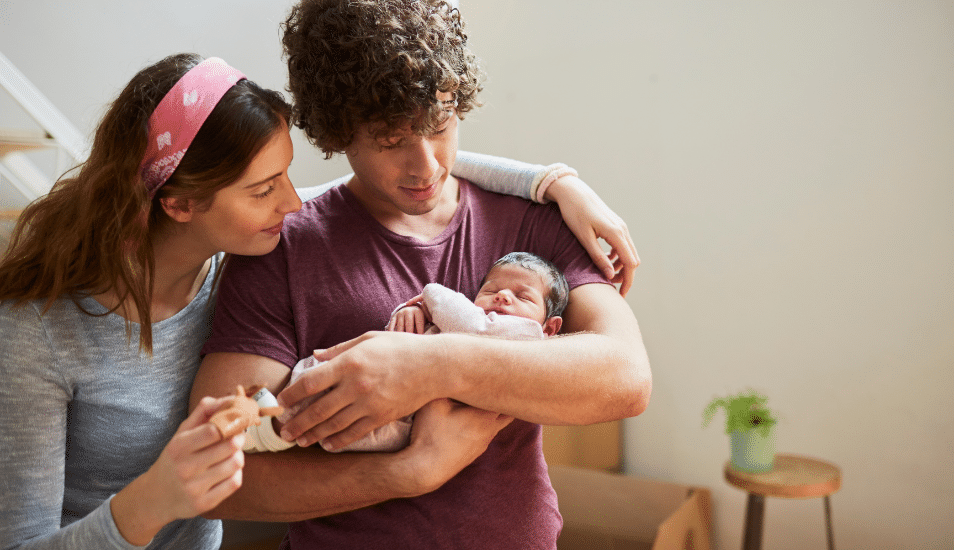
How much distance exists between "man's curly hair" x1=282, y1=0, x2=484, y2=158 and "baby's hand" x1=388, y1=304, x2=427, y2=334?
1.14 ft

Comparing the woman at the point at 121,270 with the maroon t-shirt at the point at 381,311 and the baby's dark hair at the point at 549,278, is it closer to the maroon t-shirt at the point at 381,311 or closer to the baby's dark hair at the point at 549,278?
the maroon t-shirt at the point at 381,311

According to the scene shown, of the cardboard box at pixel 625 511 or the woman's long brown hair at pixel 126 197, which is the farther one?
the cardboard box at pixel 625 511

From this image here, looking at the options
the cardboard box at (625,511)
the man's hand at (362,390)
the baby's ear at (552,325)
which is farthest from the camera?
the cardboard box at (625,511)

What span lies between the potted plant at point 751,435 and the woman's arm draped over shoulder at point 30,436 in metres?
2.24

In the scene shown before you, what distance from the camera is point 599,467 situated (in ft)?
10.7

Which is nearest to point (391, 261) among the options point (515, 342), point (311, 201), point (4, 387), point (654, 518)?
point (311, 201)

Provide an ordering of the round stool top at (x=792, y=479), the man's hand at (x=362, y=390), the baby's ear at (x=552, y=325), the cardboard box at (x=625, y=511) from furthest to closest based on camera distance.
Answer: the cardboard box at (x=625, y=511) → the round stool top at (x=792, y=479) → the baby's ear at (x=552, y=325) → the man's hand at (x=362, y=390)

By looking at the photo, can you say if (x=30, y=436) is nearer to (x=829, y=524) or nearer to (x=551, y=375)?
(x=551, y=375)

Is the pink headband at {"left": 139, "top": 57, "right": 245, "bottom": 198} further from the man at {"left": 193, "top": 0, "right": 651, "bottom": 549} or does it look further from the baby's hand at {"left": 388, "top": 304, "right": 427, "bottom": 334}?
the baby's hand at {"left": 388, "top": 304, "right": 427, "bottom": 334}

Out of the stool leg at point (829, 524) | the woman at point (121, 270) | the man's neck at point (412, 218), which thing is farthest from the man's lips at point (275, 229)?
the stool leg at point (829, 524)

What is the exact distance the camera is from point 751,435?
2592 mm

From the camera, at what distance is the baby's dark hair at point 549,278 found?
4.65ft

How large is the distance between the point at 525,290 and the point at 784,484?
5.30ft

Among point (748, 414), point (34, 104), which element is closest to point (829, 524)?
point (748, 414)
